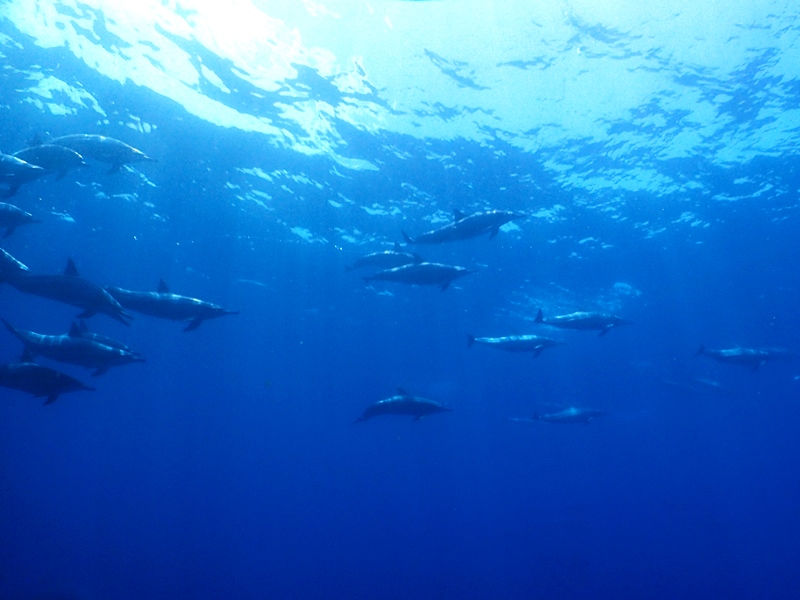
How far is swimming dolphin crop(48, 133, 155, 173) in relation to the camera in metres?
9.83

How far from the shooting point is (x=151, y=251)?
2611cm

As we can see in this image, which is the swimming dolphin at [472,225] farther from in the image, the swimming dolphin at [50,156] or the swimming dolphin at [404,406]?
the swimming dolphin at [50,156]

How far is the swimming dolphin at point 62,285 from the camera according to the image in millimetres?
7852

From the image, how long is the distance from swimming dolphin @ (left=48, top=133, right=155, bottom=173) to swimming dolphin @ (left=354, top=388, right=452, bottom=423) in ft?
23.0

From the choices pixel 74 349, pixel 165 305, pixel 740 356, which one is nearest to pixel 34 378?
pixel 74 349

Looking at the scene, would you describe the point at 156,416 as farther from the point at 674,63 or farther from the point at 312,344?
the point at 674,63

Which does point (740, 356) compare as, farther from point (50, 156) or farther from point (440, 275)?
point (50, 156)

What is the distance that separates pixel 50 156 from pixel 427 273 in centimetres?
768

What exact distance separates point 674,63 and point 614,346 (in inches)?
909

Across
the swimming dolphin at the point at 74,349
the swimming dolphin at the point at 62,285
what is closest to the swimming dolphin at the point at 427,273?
the swimming dolphin at the point at 74,349

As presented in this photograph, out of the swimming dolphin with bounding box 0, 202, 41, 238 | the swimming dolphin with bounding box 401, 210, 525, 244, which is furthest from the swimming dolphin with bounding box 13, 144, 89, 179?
the swimming dolphin with bounding box 401, 210, 525, 244

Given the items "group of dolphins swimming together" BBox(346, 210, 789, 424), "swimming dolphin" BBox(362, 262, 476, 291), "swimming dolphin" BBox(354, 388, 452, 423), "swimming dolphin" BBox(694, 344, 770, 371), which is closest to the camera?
"group of dolphins swimming together" BBox(346, 210, 789, 424)

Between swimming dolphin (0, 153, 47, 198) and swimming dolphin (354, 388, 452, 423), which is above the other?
swimming dolphin (0, 153, 47, 198)

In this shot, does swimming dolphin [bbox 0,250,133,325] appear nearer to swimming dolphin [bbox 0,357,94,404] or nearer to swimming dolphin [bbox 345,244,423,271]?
swimming dolphin [bbox 0,357,94,404]
